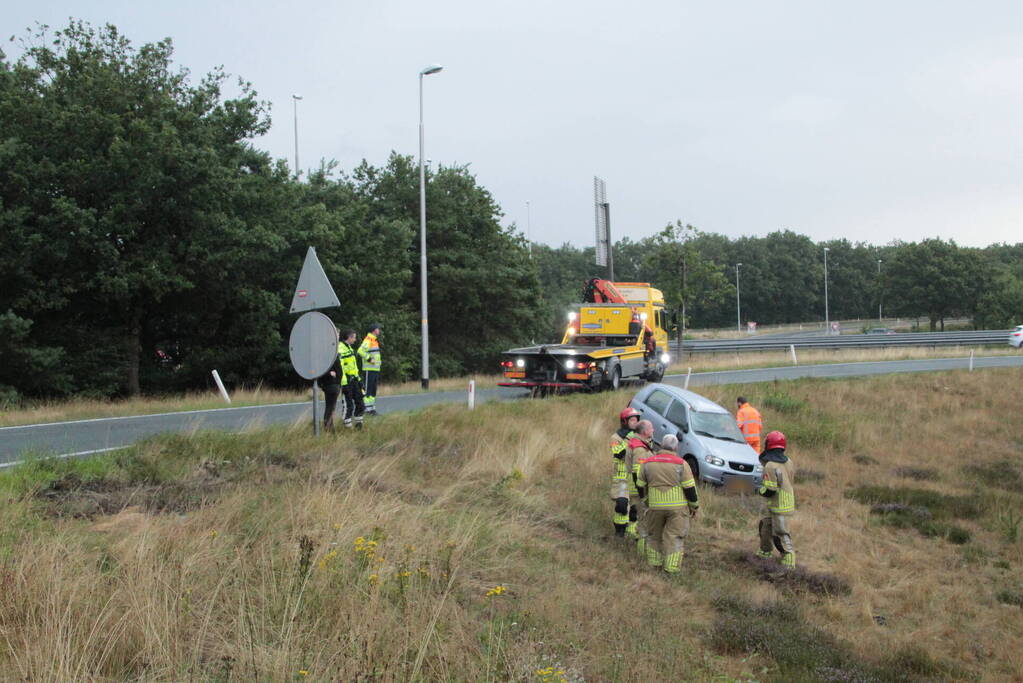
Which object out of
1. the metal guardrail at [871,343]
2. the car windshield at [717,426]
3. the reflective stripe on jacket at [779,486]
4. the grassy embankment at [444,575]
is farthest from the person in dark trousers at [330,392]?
the metal guardrail at [871,343]

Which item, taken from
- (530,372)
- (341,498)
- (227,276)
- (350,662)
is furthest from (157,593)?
(227,276)

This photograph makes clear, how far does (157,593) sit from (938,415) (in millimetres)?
23949

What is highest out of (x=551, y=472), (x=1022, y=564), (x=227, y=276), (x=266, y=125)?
(x=266, y=125)

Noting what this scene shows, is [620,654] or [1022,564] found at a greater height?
[620,654]

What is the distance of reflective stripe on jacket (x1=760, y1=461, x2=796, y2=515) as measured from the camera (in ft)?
32.5

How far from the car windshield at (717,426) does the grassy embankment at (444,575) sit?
1316mm

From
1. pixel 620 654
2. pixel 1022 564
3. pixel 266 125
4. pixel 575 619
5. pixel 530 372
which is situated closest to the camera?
pixel 620 654

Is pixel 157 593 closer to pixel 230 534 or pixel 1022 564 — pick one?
pixel 230 534

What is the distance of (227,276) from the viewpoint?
2366 cm

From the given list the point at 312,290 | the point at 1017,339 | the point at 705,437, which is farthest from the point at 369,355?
the point at 1017,339

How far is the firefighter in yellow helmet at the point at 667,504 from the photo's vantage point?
8781mm

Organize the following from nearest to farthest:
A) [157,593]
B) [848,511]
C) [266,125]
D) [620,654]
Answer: [157,593] → [620,654] → [848,511] → [266,125]

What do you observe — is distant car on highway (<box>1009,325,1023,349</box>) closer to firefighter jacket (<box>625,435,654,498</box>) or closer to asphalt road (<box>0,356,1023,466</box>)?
asphalt road (<box>0,356,1023,466</box>)

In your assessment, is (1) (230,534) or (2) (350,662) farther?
(1) (230,534)
